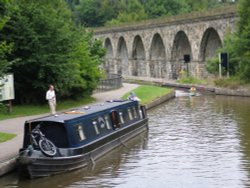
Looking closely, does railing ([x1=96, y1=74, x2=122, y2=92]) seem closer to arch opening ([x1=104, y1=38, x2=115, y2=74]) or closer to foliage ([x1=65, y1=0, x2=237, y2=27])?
arch opening ([x1=104, y1=38, x2=115, y2=74])

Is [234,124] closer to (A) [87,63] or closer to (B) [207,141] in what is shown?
(B) [207,141]

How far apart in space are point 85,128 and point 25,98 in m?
10.5

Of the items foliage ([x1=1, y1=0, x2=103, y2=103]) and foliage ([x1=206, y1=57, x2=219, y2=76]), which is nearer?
foliage ([x1=1, y1=0, x2=103, y2=103])

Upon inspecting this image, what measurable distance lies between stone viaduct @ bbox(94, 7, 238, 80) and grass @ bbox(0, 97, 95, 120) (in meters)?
17.3

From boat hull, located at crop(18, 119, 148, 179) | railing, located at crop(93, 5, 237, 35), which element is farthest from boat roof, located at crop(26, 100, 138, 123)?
railing, located at crop(93, 5, 237, 35)

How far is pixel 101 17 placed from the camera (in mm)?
103500

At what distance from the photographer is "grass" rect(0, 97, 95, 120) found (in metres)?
24.0

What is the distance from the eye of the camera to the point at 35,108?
1026 inches

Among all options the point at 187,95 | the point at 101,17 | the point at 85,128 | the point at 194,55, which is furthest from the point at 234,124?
the point at 101,17

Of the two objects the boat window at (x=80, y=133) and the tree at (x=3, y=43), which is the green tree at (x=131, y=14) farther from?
the boat window at (x=80, y=133)

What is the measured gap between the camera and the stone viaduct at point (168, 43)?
4447cm


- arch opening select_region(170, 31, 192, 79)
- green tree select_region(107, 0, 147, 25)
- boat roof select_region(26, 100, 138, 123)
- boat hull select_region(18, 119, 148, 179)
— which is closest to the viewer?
boat hull select_region(18, 119, 148, 179)

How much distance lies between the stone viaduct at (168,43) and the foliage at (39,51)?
18308 mm

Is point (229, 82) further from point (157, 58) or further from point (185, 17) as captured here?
point (157, 58)
